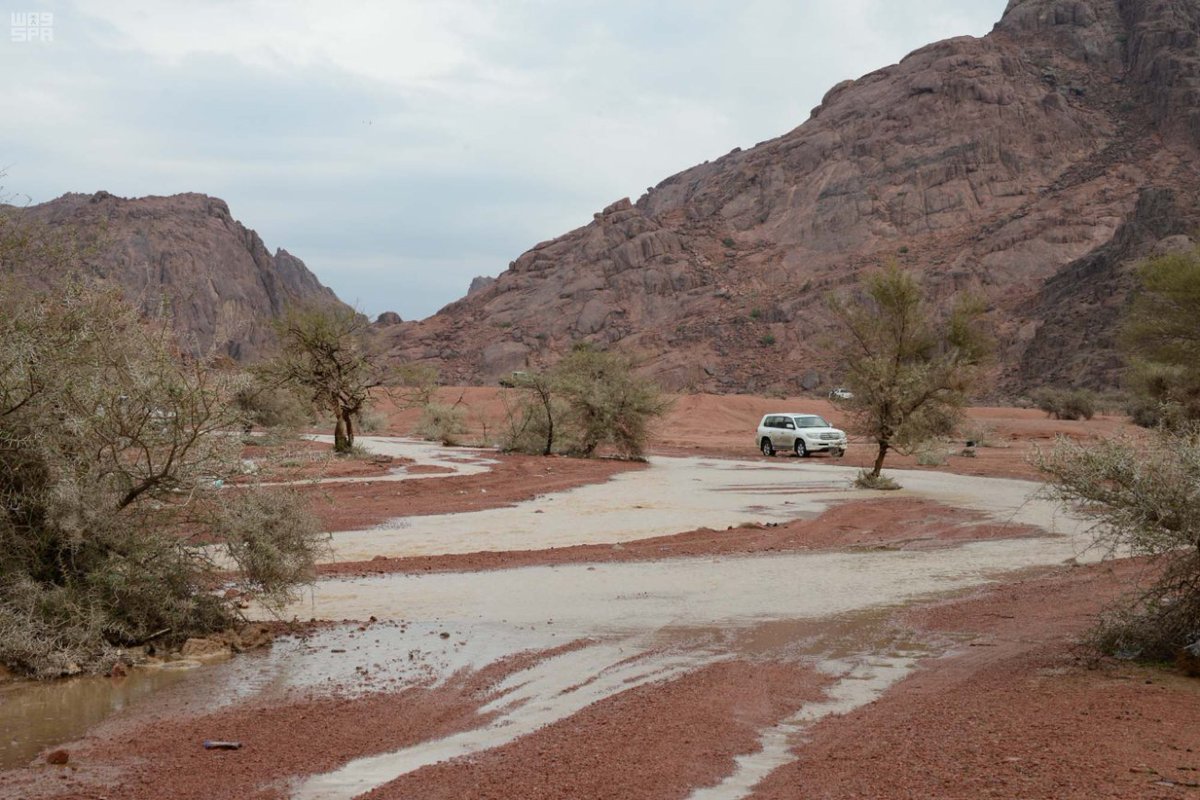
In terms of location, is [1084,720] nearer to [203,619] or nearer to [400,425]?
[203,619]

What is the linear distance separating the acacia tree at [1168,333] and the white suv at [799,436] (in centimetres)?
1114

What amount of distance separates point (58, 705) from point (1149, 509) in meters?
8.63

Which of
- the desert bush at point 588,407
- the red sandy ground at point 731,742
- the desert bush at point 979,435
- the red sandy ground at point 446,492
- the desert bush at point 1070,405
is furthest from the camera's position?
the desert bush at point 1070,405

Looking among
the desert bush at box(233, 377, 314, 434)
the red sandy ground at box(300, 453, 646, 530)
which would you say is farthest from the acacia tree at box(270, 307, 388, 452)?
the red sandy ground at box(300, 453, 646, 530)

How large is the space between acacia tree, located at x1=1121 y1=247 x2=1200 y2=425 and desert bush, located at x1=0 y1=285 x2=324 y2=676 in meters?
31.8

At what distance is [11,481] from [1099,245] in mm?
96595

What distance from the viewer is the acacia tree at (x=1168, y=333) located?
3541 centimetres

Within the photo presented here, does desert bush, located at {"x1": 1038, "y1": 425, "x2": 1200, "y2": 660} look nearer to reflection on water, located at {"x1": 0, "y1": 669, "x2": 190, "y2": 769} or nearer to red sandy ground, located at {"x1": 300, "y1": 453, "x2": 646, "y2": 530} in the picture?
reflection on water, located at {"x1": 0, "y1": 669, "x2": 190, "y2": 769}

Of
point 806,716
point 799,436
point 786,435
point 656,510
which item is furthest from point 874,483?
point 806,716

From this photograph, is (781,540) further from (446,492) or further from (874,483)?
(446,492)

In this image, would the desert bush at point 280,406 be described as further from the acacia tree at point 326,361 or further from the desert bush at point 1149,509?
the desert bush at point 1149,509

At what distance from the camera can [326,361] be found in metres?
37.4

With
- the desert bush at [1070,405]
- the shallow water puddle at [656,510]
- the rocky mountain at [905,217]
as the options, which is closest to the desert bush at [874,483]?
the shallow water puddle at [656,510]

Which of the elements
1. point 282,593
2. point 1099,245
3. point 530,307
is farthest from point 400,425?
point 282,593
